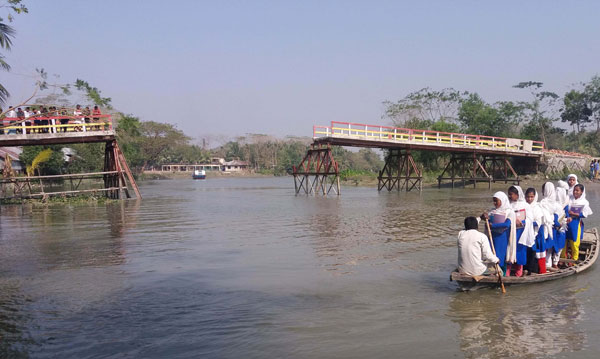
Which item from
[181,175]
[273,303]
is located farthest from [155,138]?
[273,303]

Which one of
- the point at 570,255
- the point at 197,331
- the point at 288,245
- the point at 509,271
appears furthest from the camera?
the point at 288,245

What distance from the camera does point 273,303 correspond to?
682cm

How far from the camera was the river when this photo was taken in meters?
5.26

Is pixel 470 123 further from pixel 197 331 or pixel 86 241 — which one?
pixel 197 331

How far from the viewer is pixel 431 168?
47.4 metres

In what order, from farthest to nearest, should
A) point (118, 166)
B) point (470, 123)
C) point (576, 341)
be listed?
point (470, 123) < point (118, 166) < point (576, 341)

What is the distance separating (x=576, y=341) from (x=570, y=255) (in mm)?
3889

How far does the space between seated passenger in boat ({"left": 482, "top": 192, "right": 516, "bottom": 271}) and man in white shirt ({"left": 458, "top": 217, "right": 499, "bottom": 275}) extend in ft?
0.90

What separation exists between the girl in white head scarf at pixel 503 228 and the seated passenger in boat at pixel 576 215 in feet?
6.48

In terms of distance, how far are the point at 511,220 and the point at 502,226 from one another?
0.15 meters

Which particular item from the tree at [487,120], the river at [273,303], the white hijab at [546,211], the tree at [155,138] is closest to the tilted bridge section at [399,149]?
the tree at [487,120]

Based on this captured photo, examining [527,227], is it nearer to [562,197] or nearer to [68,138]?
[562,197]

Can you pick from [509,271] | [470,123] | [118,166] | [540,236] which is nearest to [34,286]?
[509,271]

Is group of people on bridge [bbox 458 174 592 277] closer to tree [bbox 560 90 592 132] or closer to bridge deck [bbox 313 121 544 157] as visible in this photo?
bridge deck [bbox 313 121 544 157]
